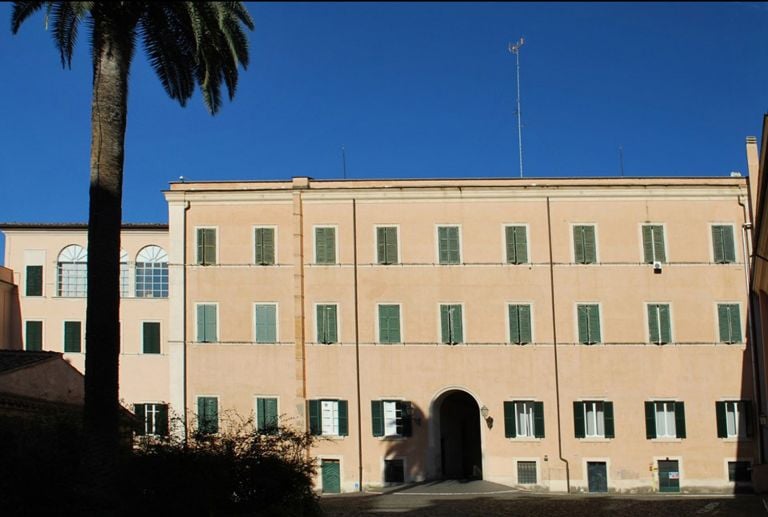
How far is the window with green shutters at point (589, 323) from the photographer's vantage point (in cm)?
4081

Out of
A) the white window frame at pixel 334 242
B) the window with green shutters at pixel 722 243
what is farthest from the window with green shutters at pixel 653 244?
the white window frame at pixel 334 242

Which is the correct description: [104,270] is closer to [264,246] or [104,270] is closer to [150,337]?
[264,246]

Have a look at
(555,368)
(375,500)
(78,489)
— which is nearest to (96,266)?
(78,489)

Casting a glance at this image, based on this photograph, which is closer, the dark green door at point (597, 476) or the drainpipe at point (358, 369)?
the dark green door at point (597, 476)

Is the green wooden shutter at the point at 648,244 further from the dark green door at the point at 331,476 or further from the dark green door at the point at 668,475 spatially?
the dark green door at the point at 331,476

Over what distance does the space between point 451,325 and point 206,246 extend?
11127 millimetres

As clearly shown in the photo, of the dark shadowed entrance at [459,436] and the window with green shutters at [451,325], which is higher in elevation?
the window with green shutters at [451,325]

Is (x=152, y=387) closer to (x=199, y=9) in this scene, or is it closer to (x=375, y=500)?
(x=375, y=500)

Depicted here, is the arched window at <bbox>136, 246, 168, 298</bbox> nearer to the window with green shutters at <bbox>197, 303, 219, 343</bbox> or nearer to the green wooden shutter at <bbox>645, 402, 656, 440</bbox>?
the window with green shutters at <bbox>197, 303, 219, 343</bbox>

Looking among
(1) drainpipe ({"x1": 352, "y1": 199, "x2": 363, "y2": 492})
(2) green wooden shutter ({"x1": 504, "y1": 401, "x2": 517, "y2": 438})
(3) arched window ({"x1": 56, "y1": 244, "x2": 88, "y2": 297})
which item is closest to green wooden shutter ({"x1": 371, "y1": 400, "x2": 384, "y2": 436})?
(1) drainpipe ({"x1": 352, "y1": 199, "x2": 363, "y2": 492})

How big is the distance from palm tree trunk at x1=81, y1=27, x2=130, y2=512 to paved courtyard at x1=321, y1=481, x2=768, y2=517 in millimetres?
11269

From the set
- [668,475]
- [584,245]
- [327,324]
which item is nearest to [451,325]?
[327,324]

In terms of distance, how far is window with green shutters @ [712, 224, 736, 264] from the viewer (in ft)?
135

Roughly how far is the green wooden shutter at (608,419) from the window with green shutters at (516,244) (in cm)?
695
